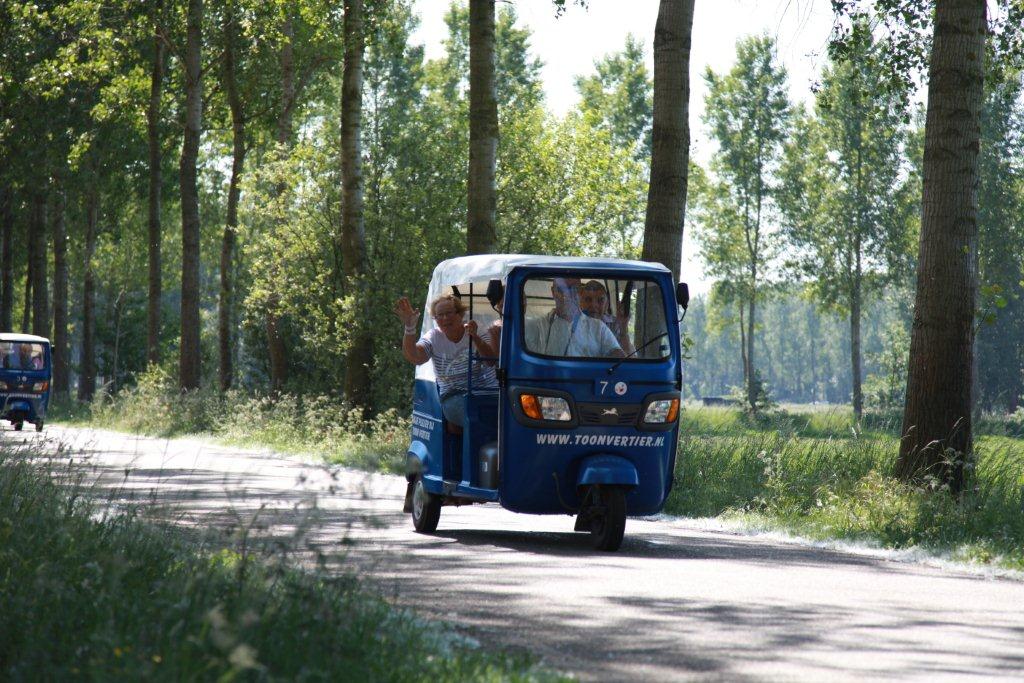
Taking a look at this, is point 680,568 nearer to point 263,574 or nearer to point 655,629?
point 655,629

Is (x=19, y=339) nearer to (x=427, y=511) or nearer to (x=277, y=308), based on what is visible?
(x=277, y=308)

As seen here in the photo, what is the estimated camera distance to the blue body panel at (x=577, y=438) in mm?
12125

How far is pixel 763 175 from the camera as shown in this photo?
68.9m

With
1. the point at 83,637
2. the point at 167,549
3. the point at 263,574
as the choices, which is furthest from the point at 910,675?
the point at 167,549

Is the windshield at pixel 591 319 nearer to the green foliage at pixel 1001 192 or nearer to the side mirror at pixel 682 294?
the side mirror at pixel 682 294

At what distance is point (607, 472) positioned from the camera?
470 inches

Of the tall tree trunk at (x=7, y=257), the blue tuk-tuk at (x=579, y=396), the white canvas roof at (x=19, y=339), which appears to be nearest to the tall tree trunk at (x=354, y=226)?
the white canvas roof at (x=19, y=339)

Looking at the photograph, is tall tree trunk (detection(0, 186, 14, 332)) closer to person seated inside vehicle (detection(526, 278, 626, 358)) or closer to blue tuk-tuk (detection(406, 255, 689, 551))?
blue tuk-tuk (detection(406, 255, 689, 551))

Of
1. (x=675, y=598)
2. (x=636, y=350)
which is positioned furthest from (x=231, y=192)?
(x=675, y=598)

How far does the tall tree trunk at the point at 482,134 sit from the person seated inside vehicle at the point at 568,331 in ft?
35.0

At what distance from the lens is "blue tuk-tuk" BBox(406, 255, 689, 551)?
12125 mm

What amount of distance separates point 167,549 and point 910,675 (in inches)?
174

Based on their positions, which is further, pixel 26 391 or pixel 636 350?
pixel 26 391

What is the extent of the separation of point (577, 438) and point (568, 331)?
3.09 ft
